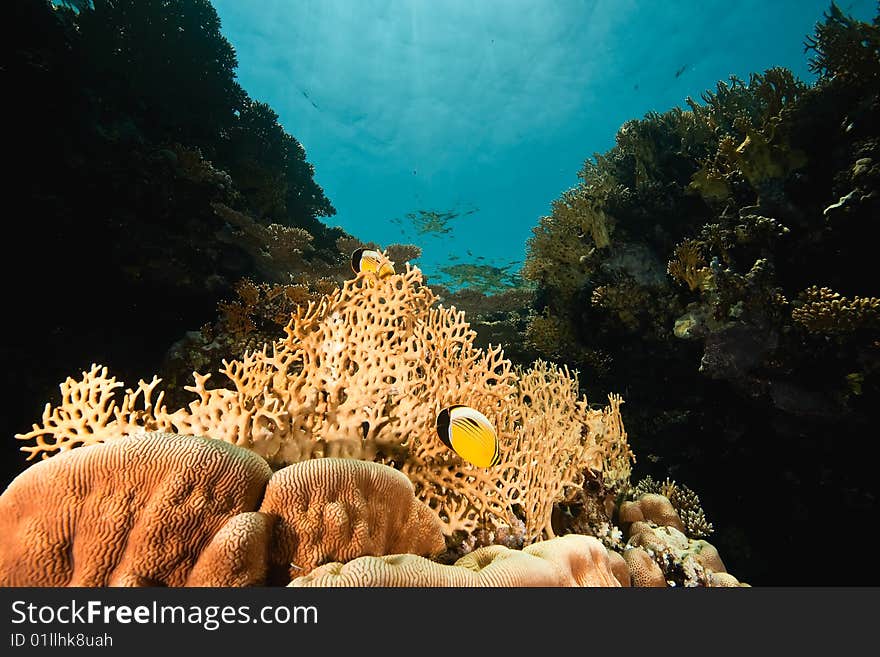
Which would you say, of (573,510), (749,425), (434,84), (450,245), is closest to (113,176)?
(573,510)

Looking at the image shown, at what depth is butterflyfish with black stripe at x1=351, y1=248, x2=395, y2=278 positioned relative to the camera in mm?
3156

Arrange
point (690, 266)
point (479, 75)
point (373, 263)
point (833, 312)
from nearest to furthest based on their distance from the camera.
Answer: point (373, 263) < point (833, 312) < point (690, 266) < point (479, 75)

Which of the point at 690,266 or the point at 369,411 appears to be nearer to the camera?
the point at 369,411

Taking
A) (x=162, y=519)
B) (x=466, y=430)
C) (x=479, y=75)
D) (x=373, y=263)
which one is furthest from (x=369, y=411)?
(x=479, y=75)

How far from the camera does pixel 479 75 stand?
165ft

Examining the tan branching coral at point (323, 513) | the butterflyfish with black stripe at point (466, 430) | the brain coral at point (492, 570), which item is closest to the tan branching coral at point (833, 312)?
the brain coral at point (492, 570)

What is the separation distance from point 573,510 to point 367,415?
7.58 ft

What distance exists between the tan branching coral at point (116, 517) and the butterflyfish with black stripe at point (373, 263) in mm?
1912

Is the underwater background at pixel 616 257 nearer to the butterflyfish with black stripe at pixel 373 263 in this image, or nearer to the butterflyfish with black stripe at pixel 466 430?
the butterflyfish with black stripe at pixel 373 263

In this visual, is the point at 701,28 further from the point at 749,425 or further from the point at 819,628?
the point at 819,628

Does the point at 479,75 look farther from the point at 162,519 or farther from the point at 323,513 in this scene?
A: the point at 162,519

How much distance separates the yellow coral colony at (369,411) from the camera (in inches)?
83.7

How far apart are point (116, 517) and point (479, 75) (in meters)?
60.3

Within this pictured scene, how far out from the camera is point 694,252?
18.6 ft
